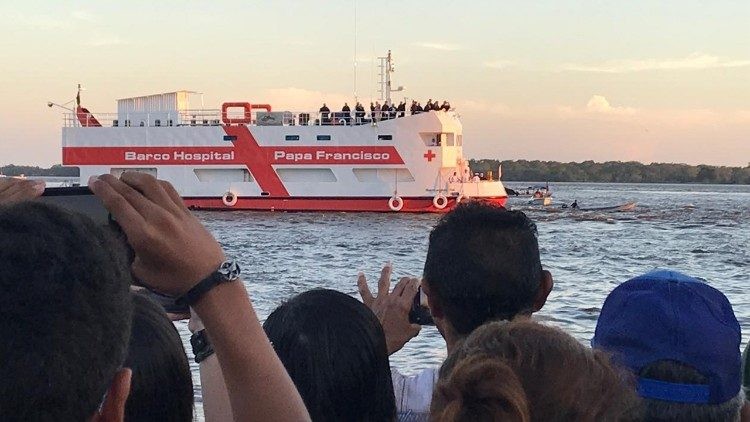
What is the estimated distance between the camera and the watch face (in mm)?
1244

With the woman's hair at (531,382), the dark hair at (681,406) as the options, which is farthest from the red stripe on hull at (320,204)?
the woman's hair at (531,382)

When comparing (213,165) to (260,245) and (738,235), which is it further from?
(738,235)

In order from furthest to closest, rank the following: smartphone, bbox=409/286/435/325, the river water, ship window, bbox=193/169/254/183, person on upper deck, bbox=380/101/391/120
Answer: ship window, bbox=193/169/254/183, person on upper deck, bbox=380/101/391/120, the river water, smartphone, bbox=409/286/435/325

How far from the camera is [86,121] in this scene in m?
35.9

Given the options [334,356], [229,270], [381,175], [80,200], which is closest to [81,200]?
[80,200]

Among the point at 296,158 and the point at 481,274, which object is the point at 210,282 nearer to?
the point at 481,274

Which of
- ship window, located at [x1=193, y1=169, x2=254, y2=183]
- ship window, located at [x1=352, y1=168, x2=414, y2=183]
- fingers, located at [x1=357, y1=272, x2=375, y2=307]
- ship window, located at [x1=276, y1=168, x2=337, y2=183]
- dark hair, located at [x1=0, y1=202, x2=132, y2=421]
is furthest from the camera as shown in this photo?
ship window, located at [x1=193, y1=169, x2=254, y2=183]

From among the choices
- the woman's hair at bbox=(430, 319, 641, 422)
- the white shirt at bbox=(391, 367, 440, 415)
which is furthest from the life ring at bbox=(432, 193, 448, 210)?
the woman's hair at bbox=(430, 319, 641, 422)

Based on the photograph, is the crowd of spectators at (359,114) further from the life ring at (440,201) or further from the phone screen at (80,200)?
the phone screen at (80,200)

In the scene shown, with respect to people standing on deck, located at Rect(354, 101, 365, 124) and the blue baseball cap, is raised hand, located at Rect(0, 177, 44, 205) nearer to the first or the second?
the blue baseball cap

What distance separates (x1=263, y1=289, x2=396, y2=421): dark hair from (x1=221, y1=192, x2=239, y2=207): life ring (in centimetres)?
3223

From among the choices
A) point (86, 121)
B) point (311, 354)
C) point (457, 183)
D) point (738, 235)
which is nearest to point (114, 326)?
point (311, 354)

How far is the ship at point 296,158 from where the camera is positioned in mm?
33094

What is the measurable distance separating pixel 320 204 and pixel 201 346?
32.2 m
